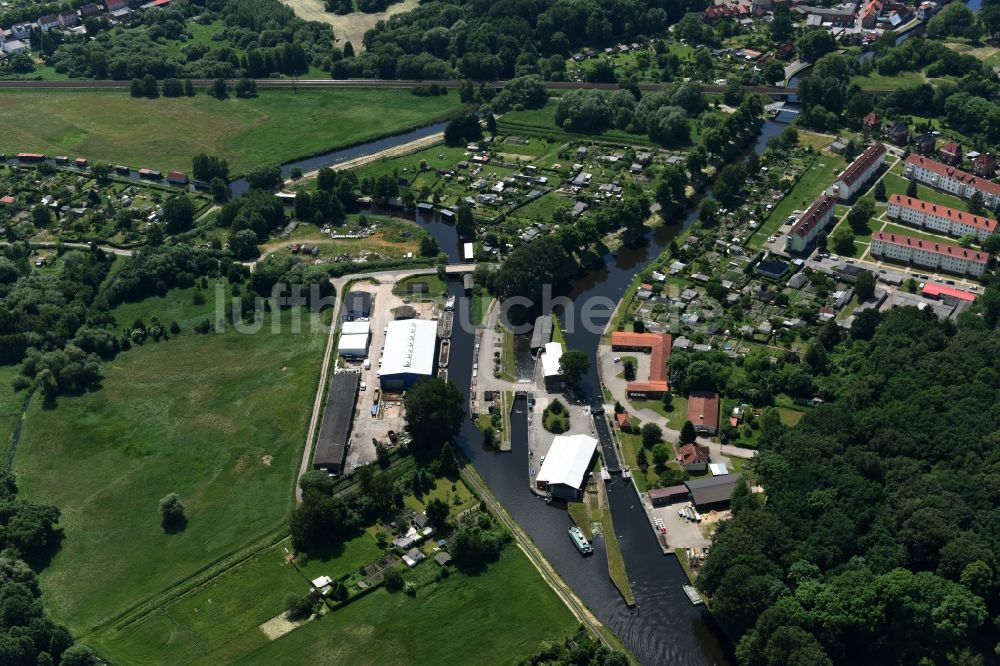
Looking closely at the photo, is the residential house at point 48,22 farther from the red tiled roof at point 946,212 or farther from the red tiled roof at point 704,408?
the red tiled roof at point 946,212

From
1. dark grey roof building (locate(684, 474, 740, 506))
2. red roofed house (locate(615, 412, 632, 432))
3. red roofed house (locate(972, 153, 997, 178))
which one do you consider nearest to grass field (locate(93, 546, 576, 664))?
dark grey roof building (locate(684, 474, 740, 506))

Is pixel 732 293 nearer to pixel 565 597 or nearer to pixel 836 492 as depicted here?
pixel 836 492

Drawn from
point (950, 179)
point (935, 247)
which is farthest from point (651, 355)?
point (950, 179)

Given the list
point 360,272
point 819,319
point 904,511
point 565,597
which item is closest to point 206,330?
point 360,272

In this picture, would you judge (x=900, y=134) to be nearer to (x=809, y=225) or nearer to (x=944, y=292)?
(x=809, y=225)

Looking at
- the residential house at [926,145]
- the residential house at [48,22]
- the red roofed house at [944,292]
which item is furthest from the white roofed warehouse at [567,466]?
the residential house at [48,22]

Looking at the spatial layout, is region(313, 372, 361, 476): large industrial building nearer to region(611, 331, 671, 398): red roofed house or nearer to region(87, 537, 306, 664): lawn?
region(87, 537, 306, 664): lawn
